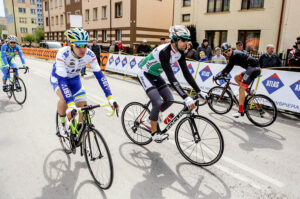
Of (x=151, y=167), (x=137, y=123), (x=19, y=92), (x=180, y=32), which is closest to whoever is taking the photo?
(x=180, y=32)

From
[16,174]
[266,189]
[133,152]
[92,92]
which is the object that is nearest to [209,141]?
[266,189]

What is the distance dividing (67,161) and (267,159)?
3.59 meters

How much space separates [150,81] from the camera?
14.6ft

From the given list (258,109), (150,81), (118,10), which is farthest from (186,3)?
(150,81)

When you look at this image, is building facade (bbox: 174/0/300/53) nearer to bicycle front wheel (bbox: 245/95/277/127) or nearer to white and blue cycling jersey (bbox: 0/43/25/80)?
bicycle front wheel (bbox: 245/95/277/127)

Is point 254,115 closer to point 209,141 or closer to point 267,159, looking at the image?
point 267,159

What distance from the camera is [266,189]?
3.37 metres

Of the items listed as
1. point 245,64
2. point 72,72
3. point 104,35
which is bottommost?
point 72,72

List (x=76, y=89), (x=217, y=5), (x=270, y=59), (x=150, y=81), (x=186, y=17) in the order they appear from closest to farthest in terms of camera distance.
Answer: (x=76, y=89) → (x=150, y=81) → (x=270, y=59) → (x=217, y=5) → (x=186, y=17)

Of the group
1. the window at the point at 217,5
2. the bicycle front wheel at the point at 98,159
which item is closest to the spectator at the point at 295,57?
the bicycle front wheel at the point at 98,159

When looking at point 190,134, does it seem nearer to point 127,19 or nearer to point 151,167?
point 151,167

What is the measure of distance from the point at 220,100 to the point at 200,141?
3287 millimetres

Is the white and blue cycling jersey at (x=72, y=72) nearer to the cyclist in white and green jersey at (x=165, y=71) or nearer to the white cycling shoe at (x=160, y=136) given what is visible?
the cyclist in white and green jersey at (x=165, y=71)

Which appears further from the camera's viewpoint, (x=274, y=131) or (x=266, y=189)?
(x=274, y=131)
